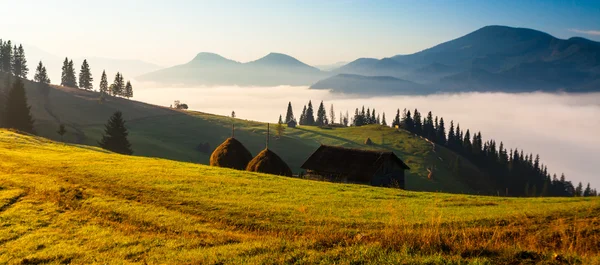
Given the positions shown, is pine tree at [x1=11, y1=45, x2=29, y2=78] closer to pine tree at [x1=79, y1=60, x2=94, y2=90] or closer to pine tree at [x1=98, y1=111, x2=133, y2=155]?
pine tree at [x1=79, y1=60, x2=94, y2=90]

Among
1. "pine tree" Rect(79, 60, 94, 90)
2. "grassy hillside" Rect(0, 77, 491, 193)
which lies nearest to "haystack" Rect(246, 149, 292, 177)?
"grassy hillside" Rect(0, 77, 491, 193)

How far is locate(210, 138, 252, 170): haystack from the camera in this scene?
5262 centimetres

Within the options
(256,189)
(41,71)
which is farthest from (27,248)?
(41,71)

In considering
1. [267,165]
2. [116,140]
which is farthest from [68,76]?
[267,165]

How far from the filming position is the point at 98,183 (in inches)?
1059

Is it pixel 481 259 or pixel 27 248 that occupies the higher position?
pixel 481 259

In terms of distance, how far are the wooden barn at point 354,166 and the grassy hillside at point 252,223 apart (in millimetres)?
25008

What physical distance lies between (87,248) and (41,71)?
177m

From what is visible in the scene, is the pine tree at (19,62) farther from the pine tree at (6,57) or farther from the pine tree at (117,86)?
the pine tree at (117,86)

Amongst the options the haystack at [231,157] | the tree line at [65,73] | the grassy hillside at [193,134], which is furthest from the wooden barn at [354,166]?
the tree line at [65,73]

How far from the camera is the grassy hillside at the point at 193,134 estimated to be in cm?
11219

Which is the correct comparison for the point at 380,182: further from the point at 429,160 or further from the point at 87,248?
the point at 429,160

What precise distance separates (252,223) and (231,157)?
1377 inches

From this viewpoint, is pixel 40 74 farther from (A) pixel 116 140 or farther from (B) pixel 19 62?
(A) pixel 116 140
